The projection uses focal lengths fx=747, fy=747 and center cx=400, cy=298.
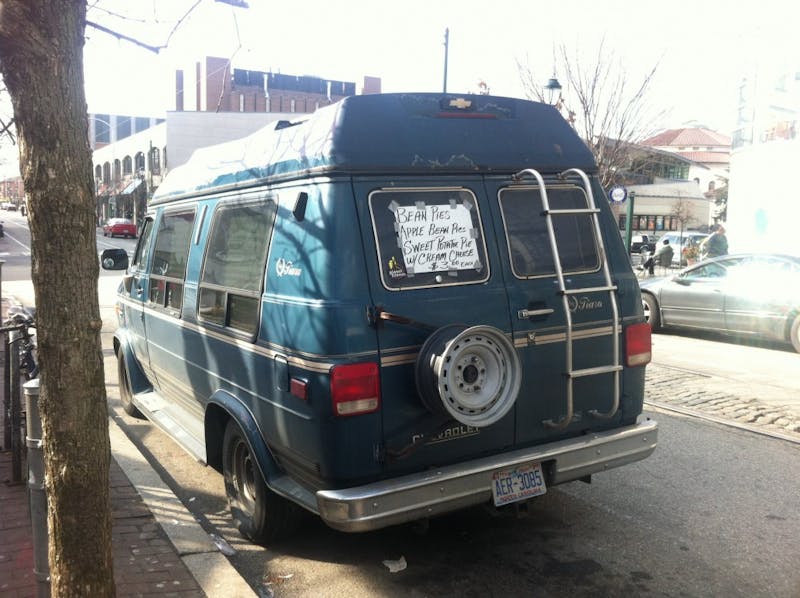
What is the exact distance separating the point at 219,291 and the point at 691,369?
681cm

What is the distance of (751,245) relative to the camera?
26.4m

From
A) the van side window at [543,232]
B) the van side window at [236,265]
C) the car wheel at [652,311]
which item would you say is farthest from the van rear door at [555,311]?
the car wheel at [652,311]

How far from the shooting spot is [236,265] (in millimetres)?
4633

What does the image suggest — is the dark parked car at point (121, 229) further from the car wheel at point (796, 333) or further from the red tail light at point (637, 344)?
the red tail light at point (637, 344)

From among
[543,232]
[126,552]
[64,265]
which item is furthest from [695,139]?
[64,265]

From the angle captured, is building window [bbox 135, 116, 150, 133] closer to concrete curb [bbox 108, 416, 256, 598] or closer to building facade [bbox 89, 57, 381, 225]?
building facade [bbox 89, 57, 381, 225]

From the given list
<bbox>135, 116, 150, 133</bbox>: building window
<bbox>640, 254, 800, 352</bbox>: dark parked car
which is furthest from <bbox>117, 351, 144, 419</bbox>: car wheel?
<bbox>135, 116, 150, 133</bbox>: building window

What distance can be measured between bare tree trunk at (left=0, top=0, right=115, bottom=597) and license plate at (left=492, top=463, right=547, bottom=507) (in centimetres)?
204

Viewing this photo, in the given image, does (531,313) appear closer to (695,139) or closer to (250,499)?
(250,499)

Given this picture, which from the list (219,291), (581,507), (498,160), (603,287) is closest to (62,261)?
(219,291)

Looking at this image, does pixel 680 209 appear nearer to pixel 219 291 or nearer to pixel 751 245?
pixel 751 245

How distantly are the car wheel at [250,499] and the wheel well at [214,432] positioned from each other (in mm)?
101

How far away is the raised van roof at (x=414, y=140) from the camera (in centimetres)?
389

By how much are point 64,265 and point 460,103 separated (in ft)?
8.30
